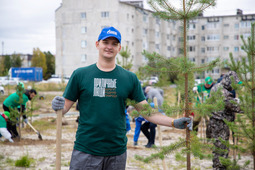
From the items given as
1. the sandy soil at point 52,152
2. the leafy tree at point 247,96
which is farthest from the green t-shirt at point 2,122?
the leafy tree at point 247,96

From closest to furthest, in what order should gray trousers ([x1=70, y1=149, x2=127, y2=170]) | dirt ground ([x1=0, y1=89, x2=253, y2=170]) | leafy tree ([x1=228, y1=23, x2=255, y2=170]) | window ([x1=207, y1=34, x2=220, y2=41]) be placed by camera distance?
gray trousers ([x1=70, y1=149, x2=127, y2=170])
leafy tree ([x1=228, y1=23, x2=255, y2=170])
dirt ground ([x1=0, y1=89, x2=253, y2=170])
window ([x1=207, y1=34, x2=220, y2=41])

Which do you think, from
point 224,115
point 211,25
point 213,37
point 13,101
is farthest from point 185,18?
→ point 211,25

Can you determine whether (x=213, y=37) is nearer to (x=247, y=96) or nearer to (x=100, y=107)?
(x=247, y=96)

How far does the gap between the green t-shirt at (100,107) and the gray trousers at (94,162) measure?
0.04 meters

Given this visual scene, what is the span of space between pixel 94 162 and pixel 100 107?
508mm

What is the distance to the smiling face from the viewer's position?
3012mm

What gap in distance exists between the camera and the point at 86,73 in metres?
3.03

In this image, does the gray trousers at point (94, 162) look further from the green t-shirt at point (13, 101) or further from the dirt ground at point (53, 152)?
the green t-shirt at point (13, 101)

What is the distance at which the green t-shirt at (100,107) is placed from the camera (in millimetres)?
2945

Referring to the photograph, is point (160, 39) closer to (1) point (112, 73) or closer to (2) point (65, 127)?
(2) point (65, 127)

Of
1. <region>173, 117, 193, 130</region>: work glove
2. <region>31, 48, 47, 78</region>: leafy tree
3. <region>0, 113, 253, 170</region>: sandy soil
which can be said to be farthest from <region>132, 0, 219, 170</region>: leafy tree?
<region>31, 48, 47, 78</region>: leafy tree

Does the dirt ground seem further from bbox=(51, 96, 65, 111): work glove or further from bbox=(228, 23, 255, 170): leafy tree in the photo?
bbox=(51, 96, 65, 111): work glove

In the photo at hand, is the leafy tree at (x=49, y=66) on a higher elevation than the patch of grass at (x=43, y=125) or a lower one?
higher

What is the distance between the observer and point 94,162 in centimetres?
292
